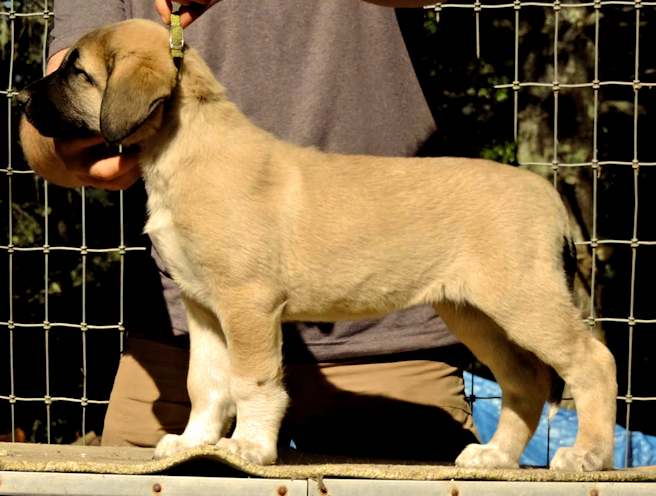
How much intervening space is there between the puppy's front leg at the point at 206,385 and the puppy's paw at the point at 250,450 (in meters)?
0.26

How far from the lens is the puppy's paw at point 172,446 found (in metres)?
3.76

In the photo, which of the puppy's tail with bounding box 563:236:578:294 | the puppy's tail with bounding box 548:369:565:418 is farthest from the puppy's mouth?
the puppy's tail with bounding box 548:369:565:418

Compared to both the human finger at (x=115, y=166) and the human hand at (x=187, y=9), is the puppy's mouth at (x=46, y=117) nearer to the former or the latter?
the human finger at (x=115, y=166)

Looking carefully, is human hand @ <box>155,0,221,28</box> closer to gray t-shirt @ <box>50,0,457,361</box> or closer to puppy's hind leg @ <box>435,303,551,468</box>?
gray t-shirt @ <box>50,0,457,361</box>

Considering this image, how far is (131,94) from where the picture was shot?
3.63 meters

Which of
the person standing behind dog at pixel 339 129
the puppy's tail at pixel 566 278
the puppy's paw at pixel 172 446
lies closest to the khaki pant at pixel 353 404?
the person standing behind dog at pixel 339 129

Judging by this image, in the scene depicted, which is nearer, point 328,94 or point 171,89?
point 171,89

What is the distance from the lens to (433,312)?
4.64m

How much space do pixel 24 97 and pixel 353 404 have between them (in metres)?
1.96

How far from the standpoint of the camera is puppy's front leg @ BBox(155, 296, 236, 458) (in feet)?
12.6

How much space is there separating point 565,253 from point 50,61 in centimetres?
233

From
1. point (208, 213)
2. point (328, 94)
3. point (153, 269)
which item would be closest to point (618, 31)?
point (328, 94)

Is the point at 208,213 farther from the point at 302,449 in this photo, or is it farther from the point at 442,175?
the point at 302,449

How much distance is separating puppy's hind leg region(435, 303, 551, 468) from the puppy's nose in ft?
6.04
